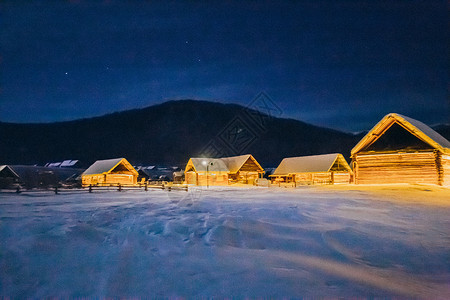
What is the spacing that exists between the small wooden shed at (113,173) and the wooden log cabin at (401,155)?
115 ft

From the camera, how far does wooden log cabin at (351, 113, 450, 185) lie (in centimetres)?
2452

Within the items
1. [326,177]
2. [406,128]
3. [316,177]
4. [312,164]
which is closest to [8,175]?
[316,177]

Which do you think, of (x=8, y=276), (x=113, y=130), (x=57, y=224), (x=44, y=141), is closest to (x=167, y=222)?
(x=57, y=224)

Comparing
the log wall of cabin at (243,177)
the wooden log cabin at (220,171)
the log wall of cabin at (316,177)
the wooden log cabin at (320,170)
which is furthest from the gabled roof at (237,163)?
the log wall of cabin at (316,177)

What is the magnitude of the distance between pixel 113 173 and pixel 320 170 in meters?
32.8

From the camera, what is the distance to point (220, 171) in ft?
170

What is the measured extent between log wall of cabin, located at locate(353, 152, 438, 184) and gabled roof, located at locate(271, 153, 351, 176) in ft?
55.2

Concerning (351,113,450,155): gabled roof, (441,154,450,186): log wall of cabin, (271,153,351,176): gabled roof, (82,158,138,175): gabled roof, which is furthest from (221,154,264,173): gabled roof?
(441,154,450,186): log wall of cabin

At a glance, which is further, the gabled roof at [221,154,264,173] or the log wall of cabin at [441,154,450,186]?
the gabled roof at [221,154,264,173]

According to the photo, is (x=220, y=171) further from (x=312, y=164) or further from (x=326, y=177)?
(x=326, y=177)

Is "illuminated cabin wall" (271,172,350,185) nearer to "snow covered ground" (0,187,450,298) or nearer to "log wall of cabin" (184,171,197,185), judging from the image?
"log wall of cabin" (184,171,197,185)

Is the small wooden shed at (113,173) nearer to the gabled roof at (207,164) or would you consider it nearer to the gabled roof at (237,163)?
the gabled roof at (207,164)

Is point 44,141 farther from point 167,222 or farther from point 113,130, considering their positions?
point 167,222

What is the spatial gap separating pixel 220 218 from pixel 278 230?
3.00 metres
